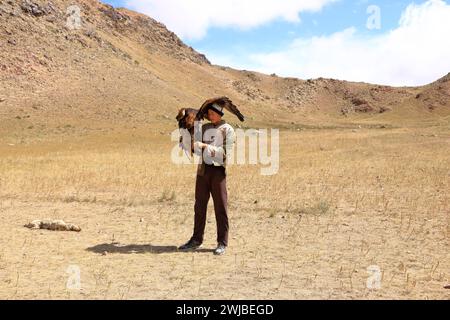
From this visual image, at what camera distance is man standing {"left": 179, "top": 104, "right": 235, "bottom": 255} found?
815 cm

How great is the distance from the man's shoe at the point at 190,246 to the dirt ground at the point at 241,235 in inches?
7.5

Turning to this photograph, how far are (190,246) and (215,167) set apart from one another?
1.44 meters

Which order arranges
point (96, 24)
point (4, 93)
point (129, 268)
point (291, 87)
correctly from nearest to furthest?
point (129, 268) → point (4, 93) → point (96, 24) → point (291, 87)

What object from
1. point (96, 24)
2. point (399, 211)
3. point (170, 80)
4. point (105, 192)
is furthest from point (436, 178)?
point (96, 24)

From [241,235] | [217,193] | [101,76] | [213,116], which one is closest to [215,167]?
[217,193]

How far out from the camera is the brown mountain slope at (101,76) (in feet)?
149

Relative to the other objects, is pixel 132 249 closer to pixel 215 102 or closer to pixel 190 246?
pixel 190 246

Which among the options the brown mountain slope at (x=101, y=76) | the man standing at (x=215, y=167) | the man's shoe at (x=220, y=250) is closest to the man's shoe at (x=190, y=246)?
the man standing at (x=215, y=167)

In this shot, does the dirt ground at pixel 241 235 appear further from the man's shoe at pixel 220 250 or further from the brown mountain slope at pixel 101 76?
the brown mountain slope at pixel 101 76

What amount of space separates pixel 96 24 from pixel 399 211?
6643 cm

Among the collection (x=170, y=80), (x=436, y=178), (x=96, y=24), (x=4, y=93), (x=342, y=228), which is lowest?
(x=342, y=228)

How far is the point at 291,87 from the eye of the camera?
369 ft

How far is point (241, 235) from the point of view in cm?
956
